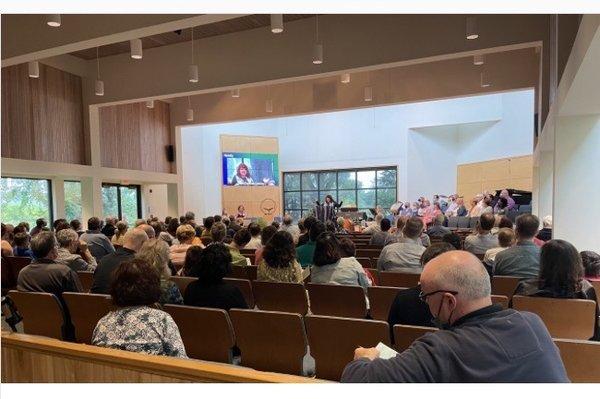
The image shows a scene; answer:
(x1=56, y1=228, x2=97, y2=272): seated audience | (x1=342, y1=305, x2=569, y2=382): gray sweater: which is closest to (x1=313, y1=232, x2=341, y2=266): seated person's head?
(x1=342, y1=305, x2=569, y2=382): gray sweater

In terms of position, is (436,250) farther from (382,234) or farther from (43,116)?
(43,116)

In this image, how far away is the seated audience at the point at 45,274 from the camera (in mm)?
3254

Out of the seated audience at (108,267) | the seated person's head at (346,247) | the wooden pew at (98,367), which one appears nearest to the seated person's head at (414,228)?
the seated person's head at (346,247)

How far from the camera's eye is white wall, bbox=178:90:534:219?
46.2ft

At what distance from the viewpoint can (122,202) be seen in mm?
12633

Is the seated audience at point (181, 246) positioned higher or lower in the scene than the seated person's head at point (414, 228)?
lower

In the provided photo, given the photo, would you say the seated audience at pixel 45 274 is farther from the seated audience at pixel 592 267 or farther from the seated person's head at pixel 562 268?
the seated audience at pixel 592 267

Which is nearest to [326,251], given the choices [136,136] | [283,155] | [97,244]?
[97,244]

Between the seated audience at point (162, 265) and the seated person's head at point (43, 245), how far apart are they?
679mm

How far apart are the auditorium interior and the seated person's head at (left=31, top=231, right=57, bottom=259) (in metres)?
0.05

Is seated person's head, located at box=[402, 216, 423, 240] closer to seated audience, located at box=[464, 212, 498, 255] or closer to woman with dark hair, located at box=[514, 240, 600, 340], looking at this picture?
seated audience, located at box=[464, 212, 498, 255]

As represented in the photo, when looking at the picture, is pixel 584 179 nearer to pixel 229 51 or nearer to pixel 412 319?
pixel 412 319

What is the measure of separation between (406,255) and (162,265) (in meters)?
2.25

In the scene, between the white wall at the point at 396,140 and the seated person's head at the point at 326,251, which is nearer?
the seated person's head at the point at 326,251
